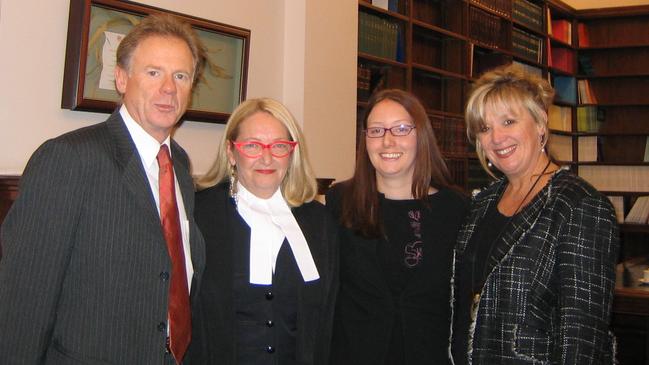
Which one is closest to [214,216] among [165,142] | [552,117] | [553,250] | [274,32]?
[165,142]

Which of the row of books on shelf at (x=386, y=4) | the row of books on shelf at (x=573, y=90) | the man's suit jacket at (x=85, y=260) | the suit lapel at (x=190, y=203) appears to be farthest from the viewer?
the row of books on shelf at (x=573, y=90)

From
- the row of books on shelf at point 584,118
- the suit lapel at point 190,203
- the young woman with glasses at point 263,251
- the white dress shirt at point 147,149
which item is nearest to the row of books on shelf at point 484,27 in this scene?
the row of books on shelf at point 584,118

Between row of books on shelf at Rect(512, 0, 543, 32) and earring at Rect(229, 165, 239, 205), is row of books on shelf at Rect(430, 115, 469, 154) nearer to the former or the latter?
row of books on shelf at Rect(512, 0, 543, 32)

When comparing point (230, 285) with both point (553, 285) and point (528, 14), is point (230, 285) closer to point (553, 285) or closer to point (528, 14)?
point (553, 285)

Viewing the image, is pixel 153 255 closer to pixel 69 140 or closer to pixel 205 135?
pixel 69 140

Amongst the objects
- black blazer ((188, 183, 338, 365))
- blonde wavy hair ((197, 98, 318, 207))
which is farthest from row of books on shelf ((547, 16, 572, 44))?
black blazer ((188, 183, 338, 365))

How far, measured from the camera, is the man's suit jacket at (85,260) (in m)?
1.36

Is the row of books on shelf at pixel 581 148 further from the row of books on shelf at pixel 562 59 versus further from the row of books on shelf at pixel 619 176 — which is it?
the row of books on shelf at pixel 562 59

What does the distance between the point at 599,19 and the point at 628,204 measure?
2302 millimetres

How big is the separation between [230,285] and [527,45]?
18.4 ft

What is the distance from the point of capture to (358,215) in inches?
82.3

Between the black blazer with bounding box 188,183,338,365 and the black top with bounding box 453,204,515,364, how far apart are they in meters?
0.43

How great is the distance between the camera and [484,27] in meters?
5.77

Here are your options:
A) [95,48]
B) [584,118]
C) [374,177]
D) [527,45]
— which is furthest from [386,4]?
[584,118]
